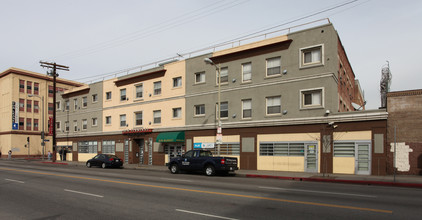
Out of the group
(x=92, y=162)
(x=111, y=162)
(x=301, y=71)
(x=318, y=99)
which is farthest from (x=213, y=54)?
(x=92, y=162)

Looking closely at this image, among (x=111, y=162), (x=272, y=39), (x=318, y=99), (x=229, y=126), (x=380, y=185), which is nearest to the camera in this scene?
(x=380, y=185)

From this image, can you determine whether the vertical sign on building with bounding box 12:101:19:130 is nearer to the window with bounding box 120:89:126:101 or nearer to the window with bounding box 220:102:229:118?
the window with bounding box 120:89:126:101

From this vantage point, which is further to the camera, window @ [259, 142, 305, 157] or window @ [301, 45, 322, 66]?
window @ [259, 142, 305, 157]

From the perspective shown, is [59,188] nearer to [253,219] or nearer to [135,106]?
[253,219]

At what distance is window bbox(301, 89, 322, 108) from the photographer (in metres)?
22.5

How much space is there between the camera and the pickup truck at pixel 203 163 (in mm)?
20547

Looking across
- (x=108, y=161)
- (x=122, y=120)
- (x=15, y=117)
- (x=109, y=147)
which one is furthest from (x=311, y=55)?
(x=15, y=117)

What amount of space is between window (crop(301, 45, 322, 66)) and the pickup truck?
9.05m

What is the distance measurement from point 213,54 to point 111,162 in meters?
13.8

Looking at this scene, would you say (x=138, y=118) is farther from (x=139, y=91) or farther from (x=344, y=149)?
(x=344, y=149)

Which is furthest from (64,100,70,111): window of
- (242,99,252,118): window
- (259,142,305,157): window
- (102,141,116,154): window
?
(259,142,305,157): window

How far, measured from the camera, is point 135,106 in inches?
1405

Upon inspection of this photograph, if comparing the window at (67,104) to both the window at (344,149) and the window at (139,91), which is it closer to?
the window at (139,91)

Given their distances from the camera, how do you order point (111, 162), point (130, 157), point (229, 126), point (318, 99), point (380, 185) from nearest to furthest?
point (380, 185), point (318, 99), point (229, 126), point (111, 162), point (130, 157)
